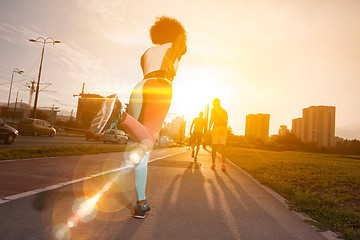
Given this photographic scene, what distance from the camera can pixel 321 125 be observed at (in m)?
106

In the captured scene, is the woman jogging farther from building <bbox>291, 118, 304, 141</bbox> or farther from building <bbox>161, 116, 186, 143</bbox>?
building <bbox>291, 118, 304, 141</bbox>

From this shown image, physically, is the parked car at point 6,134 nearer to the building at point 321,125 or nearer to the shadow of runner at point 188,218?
the shadow of runner at point 188,218

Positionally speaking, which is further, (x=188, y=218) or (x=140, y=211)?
(x=188, y=218)

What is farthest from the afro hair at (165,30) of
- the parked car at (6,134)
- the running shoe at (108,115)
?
the parked car at (6,134)

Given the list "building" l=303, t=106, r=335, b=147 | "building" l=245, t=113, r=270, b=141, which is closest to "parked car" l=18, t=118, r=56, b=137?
"building" l=303, t=106, r=335, b=147

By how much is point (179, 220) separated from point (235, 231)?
0.57m

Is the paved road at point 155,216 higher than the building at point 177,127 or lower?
lower

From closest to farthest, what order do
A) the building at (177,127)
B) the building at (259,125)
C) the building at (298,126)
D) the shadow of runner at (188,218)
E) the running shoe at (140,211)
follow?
the shadow of runner at (188,218)
the running shoe at (140,211)
the building at (177,127)
the building at (298,126)
the building at (259,125)

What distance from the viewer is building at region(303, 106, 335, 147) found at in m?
105

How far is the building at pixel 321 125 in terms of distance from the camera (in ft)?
346

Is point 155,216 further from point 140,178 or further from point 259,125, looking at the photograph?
point 259,125

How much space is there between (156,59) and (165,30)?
0.63 metres

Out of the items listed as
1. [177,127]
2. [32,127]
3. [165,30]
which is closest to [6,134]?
[32,127]

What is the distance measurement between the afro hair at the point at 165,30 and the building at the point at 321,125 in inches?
4589
